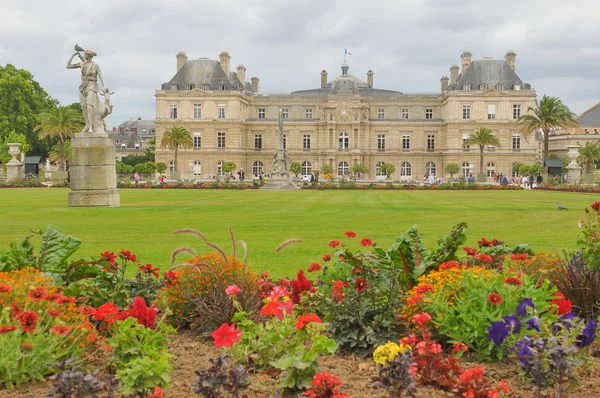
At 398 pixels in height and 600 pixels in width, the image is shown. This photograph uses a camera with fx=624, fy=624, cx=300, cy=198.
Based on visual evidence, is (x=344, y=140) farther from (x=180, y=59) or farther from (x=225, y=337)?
(x=225, y=337)

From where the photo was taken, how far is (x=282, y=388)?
4590 mm

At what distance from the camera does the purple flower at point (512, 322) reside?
201 inches

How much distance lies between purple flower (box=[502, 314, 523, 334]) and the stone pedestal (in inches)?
766

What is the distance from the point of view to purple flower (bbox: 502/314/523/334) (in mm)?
5103

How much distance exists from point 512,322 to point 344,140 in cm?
8473

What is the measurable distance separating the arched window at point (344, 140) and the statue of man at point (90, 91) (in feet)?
221

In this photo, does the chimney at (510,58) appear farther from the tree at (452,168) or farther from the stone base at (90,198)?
the stone base at (90,198)

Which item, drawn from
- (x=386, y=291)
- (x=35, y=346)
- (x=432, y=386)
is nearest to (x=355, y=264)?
(x=386, y=291)

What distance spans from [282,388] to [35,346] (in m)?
1.91

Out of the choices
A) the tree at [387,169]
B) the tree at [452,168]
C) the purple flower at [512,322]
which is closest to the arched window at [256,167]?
the tree at [387,169]

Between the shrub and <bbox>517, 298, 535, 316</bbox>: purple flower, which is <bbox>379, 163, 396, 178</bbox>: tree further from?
the shrub

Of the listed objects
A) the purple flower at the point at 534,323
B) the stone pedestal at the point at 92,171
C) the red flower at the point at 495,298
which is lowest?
the purple flower at the point at 534,323

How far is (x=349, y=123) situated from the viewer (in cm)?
8819

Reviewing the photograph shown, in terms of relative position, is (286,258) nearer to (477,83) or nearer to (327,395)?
(327,395)
